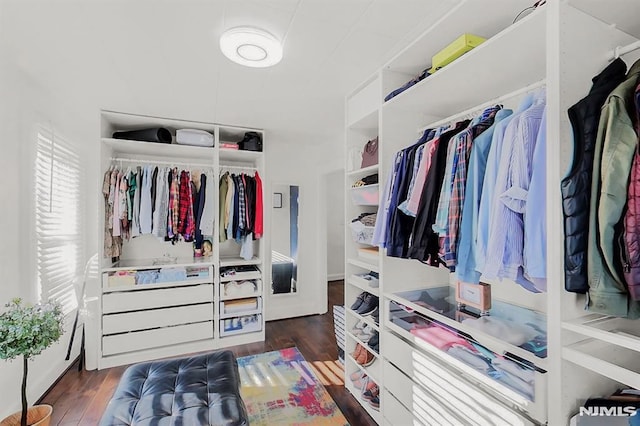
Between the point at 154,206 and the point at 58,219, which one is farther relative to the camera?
the point at 154,206

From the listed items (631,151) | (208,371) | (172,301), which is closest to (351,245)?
(208,371)

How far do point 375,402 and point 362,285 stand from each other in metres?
0.75

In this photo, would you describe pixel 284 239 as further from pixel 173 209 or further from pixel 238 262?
pixel 173 209

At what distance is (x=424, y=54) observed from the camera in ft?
A: 5.28

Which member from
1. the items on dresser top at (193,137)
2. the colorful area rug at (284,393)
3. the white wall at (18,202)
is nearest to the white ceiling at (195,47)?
the white wall at (18,202)

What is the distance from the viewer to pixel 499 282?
149 centimetres

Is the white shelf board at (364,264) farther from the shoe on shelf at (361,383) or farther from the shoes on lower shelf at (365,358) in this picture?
the shoe on shelf at (361,383)

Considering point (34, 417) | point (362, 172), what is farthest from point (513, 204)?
point (34, 417)

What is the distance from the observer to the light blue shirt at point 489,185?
106cm

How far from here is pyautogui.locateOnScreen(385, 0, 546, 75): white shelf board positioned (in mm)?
1212

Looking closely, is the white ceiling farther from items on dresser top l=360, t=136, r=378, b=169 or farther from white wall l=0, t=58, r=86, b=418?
items on dresser top l=360, t=136, r=378, b=169

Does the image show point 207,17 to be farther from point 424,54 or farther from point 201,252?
point 201,252

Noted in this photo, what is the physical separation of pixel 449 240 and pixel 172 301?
2.56 metres

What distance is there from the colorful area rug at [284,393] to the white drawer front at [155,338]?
0.51 metres
